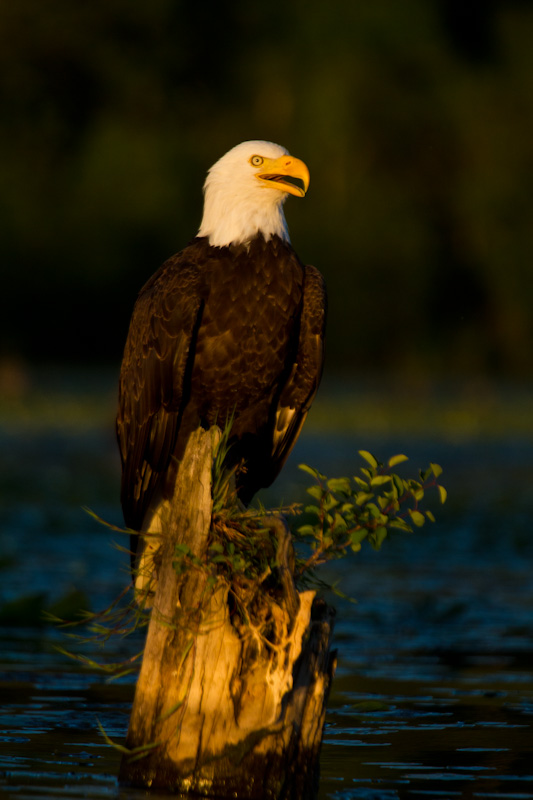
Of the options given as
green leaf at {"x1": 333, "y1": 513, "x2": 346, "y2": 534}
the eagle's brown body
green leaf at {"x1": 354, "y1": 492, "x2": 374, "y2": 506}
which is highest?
the eagle's brown body

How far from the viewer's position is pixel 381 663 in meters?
6.75

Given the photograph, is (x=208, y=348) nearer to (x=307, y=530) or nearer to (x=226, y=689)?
(x=307, y=530)

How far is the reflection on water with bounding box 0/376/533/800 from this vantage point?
4859 millimetres

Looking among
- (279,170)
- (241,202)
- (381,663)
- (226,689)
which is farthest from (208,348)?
(381,663)

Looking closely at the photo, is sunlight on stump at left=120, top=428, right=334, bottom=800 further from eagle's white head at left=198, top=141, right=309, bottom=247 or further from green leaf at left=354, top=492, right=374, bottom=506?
eagle's white head at left=198, top=141, right=309, bottom=247

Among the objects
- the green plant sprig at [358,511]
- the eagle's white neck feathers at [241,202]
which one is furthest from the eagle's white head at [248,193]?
the green plant sprig at [358,511]

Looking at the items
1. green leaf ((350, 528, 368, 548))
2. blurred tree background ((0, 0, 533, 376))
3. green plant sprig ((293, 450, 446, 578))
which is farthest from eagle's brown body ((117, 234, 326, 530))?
blurred tree background ((0, 0, 533, 376))

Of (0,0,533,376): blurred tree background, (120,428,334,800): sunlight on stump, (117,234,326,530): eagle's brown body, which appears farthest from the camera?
(0,0,533,376): blurred tree background

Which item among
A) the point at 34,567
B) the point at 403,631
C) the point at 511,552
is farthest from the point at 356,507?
the point at 511,552

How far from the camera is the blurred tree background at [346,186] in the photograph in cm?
2936

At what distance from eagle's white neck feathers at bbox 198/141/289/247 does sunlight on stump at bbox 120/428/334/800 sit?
4.42ft

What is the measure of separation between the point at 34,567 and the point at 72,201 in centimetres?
2300

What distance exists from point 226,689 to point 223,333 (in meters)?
1.49

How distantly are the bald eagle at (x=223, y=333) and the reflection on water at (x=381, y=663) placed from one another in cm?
82
